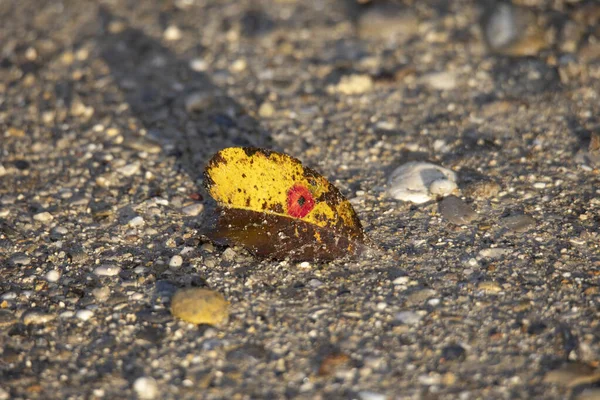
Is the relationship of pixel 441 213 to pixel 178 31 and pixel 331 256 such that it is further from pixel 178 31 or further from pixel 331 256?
pixel 178 31

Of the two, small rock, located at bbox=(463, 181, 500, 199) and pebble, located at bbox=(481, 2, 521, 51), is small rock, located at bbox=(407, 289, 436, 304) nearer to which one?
small rock, located at bbox=(463, 181, 500, 199)

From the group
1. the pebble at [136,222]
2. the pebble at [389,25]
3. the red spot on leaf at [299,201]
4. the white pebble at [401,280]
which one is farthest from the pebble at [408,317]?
the pebble at [389,25]

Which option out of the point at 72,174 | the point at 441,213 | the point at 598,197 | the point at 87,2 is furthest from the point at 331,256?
the point at 87,2

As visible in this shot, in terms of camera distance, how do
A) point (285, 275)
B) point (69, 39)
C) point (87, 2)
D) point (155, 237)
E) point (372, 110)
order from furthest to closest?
point (87, 2) < point (69, 39) < point (372, 110) < point (155, 237) < point (285, 275)

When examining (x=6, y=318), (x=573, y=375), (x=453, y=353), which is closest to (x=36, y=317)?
(x=6, y=318)

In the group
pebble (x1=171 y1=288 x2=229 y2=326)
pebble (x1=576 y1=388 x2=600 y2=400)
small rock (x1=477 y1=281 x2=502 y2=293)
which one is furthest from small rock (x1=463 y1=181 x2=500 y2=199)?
pebble (x1=171 y1=288 x2=229 y2=326)
